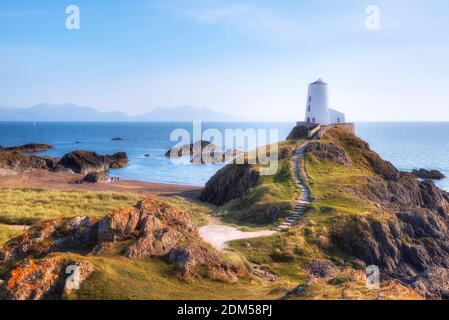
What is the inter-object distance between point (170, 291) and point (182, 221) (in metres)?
7.49

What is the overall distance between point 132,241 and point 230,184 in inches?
1394

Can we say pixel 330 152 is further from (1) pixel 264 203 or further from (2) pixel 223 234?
(2) pixel 223 234

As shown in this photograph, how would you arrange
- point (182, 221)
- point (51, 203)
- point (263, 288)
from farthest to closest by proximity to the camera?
point (51, 203) → point (182, 221) → point (263, 288)

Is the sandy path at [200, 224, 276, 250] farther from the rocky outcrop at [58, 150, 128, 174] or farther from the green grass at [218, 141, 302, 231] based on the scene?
the rocky outcrop at [58, 150, 128, 174]

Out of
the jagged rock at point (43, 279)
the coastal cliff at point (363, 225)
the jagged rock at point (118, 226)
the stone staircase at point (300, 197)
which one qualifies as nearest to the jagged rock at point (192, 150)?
the stone staircase at point (300, 197)

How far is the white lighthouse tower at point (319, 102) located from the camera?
68.0 metres

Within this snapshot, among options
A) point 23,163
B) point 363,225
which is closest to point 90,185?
point 23,163

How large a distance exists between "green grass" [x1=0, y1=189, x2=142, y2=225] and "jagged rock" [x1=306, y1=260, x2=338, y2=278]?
69.1 feet

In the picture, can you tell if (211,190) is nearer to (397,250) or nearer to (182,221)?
(397,250)

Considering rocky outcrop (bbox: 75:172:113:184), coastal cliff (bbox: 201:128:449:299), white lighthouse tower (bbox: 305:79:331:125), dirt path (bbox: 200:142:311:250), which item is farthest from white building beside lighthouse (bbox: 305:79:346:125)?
rocky outcrop (bbox: 75:172:113:184)

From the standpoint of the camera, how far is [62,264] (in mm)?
15664

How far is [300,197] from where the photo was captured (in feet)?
134
